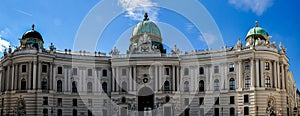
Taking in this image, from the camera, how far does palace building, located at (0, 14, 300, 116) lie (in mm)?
85125

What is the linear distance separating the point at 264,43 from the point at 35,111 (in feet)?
171

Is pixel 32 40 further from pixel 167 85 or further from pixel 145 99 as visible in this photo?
pixel 167 85

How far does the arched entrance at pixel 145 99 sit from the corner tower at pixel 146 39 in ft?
30.1

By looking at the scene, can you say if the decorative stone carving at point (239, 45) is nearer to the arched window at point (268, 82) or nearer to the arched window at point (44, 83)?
the arched window at point (268, 82)

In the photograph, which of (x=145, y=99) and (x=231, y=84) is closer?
(x=231, y=84)

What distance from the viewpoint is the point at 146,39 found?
93.8 m

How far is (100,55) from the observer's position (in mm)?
98250

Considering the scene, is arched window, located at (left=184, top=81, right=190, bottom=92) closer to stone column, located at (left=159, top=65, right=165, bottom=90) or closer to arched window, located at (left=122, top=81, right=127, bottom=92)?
stone column, located at (left=159, top=65, right=165, bottom=90)

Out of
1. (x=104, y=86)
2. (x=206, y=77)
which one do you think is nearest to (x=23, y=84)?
(x=104, y=86)

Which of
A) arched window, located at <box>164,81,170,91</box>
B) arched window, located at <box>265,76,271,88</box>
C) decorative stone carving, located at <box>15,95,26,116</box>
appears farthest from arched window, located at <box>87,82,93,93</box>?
arched window, located at <box>265,76,271,88</box>

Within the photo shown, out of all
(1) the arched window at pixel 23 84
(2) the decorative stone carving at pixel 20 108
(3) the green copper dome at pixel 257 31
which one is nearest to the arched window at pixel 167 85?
(3) the green copper dome at pixel 257 31

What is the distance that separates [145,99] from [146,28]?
1920 centimetres

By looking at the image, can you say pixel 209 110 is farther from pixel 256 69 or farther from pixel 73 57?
pixel 73 57

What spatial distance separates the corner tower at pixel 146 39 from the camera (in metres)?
93.3
